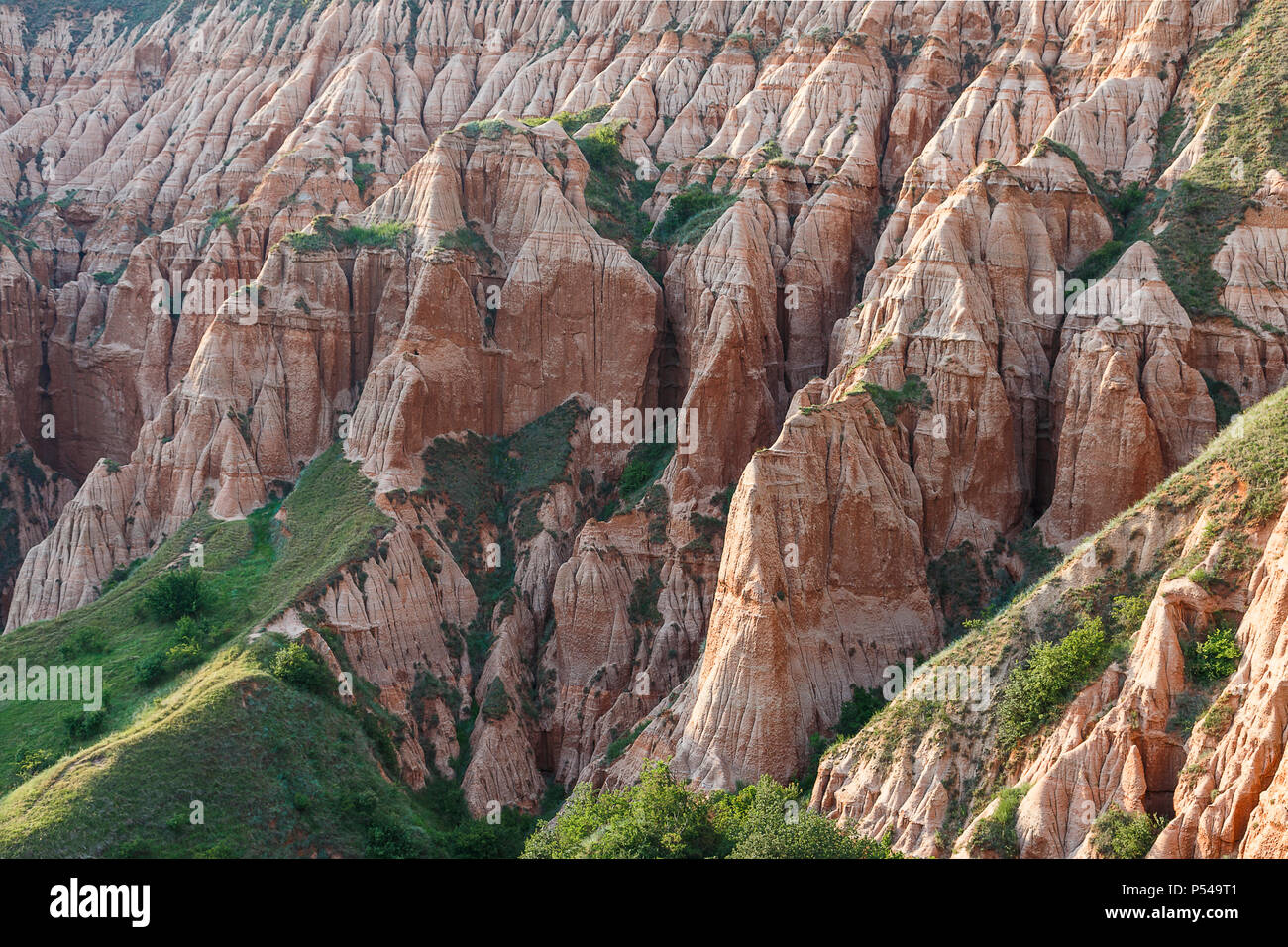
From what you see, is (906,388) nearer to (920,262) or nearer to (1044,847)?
(920,262)

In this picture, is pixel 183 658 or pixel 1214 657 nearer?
pixel 1214 657

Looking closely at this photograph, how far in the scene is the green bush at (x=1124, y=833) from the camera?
35969mm

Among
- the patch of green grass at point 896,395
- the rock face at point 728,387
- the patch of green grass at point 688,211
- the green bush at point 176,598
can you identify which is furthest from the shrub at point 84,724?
the patch of green grass at point 688,211

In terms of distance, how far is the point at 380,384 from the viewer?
66.8 m

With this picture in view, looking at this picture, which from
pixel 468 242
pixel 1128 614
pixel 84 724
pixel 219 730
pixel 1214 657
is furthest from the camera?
pixel 468 242

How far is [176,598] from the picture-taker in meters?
59.9

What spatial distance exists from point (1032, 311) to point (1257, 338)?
8853 millimetres

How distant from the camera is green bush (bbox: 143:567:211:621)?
59812 mm

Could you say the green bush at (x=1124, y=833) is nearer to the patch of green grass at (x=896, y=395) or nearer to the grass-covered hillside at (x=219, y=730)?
the patch of green grass at (x=896, y=395)

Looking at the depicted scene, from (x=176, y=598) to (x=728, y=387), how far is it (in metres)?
25.3

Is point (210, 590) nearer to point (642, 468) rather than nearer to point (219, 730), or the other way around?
point (219, 730)

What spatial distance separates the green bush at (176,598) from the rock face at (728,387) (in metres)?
5.31

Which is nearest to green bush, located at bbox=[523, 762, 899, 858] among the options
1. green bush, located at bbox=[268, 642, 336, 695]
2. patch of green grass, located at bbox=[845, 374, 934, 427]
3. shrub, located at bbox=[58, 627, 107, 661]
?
green bush, located at bbox=[268, 642, 336, 695]

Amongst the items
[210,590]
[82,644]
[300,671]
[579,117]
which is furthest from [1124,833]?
[579,117]
